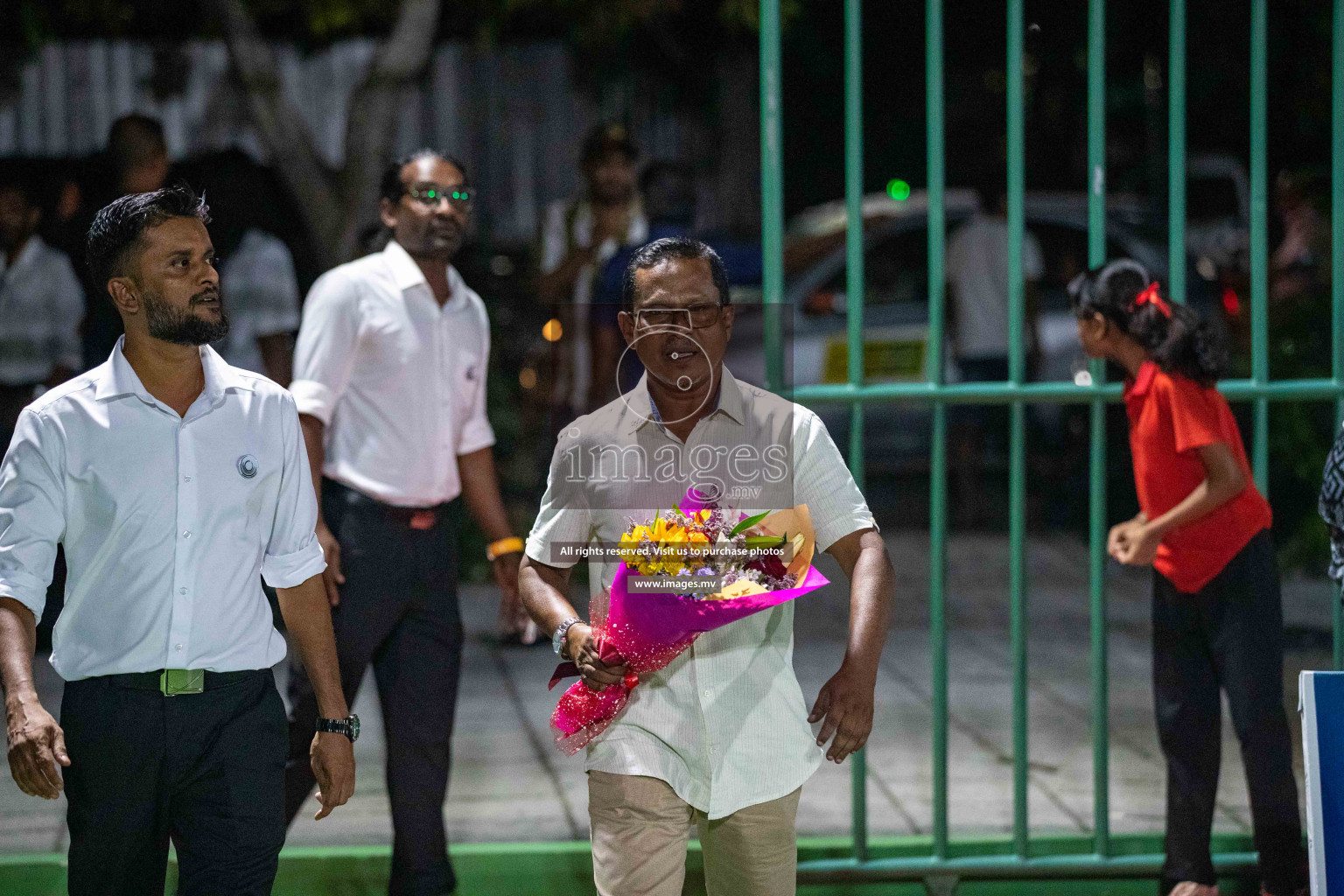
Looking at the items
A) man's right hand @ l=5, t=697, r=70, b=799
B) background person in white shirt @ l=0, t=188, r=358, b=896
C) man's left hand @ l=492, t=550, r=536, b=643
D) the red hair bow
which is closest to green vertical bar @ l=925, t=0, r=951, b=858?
the red hair bow

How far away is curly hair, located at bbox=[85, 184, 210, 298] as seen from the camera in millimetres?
2762

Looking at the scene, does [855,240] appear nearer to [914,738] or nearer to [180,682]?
[180,682]

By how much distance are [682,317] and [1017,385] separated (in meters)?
1.47

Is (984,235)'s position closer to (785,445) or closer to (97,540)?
(785,445)

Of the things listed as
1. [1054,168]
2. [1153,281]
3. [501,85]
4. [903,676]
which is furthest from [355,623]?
[1054,168]

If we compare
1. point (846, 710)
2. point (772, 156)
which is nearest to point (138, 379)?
point (846, 710)

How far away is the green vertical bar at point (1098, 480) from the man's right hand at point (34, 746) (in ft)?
Result: 8.38

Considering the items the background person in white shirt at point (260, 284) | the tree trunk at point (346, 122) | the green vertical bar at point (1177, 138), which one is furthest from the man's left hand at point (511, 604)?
the tree trunk at point (346, 122)

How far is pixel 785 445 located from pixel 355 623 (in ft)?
4.68

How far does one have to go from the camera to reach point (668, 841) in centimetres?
281

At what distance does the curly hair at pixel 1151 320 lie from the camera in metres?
3.76

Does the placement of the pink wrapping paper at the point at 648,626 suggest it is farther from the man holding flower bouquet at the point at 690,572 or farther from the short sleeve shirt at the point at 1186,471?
the short sleeve shirt at the point at 1186,471

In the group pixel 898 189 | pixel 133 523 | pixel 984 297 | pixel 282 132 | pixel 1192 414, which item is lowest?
pixel 133 523

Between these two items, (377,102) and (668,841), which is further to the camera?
(377,102)
